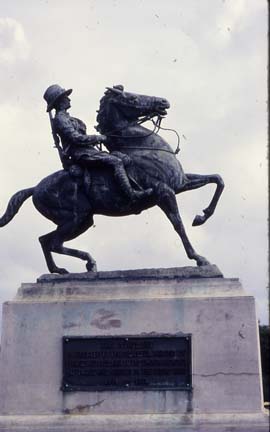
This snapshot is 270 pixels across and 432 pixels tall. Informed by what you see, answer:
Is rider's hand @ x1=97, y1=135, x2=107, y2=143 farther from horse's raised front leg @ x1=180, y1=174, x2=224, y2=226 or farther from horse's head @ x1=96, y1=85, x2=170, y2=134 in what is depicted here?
horse's raised front leg @ x1=180, y1=174, x2=224, y2=226

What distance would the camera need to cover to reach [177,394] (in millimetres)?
11383

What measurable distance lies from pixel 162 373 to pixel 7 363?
7.34 feet

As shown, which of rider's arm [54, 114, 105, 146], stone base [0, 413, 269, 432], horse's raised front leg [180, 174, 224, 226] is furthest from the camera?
horse's raised front leg [180, 174, 224, 226]

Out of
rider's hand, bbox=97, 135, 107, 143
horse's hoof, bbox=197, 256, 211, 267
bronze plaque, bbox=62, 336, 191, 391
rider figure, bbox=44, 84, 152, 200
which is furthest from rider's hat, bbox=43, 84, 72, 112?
bronze plaque, bbox=62, 336, 191, 391

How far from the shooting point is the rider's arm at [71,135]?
497 inches

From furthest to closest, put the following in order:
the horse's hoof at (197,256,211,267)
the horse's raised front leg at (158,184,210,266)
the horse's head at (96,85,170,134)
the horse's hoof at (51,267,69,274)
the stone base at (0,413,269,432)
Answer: the horse's head at (96,85,170,134)
the horse's hoof at (51,267,69,274)
the horse's raised front leg at (158,184,210,266)
the horse's hoof at (197,256,211,267)
the stone base at (0,413,269,432)

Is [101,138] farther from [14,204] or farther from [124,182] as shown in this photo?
[14,204]

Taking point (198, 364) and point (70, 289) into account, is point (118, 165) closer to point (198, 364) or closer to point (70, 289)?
point (70, 289)

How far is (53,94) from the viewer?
12.9 meters

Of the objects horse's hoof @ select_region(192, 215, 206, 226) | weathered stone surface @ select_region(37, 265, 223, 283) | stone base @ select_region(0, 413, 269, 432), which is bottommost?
stone base @ select_region(0, 413, 269, 432)

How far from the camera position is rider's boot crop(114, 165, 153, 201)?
12.3m

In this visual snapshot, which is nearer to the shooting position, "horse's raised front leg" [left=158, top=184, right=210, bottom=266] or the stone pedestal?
the stone pedestal

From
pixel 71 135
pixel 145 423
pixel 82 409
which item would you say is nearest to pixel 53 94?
pixel 71 135

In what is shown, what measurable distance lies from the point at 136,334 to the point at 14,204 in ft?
9.95
